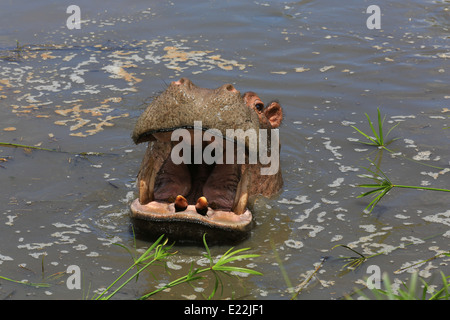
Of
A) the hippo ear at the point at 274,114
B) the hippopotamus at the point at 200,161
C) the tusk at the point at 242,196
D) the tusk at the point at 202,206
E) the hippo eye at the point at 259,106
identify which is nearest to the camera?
the hippopotamus at the point at 200,161

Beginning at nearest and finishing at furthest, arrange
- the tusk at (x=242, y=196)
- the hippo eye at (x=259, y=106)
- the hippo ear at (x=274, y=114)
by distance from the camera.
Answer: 1. the tusk at (x=242, y=196)
2. the hippo eye at (x=259, y=106)
3. the hippo ear at (x=274, y=114)

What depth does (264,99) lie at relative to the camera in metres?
7.91

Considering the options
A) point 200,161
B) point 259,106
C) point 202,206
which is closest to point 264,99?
point 259,106

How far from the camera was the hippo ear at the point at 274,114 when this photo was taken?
5.51 m

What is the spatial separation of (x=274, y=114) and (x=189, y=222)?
1444mm

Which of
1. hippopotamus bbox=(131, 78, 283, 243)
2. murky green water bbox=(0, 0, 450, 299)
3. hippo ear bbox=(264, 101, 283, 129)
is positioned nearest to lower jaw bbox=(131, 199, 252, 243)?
hippopotamus bbox=(131, 78, 283, 243)

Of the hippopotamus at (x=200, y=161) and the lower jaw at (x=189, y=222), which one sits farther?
the lower jaw at (x=189, y=222)

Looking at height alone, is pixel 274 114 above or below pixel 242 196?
above

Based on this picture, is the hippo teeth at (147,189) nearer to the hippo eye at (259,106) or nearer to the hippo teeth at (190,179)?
the hippo teeth at (190,179)

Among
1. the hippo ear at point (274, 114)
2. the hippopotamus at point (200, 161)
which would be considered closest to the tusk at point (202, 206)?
the hippopotamus at point (200, 161)

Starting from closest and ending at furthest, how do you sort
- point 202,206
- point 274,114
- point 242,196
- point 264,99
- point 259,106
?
point 202,206 → point 242,196 → point 259,106 → point 274,114 → point 264,99

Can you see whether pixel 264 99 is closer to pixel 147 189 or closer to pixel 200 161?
pixel 200 161

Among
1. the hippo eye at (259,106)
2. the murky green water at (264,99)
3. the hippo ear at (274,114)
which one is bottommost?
the murky green water at (264,99)
